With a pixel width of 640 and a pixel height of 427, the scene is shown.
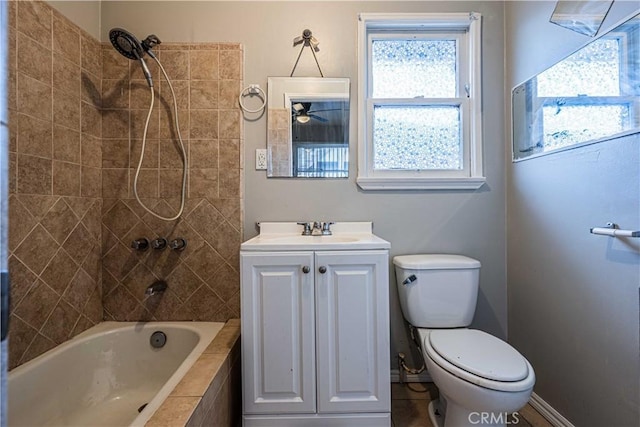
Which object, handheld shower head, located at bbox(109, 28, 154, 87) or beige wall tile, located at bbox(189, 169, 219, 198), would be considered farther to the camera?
beige wall tile, located at bbox(189, 169, 219, 198)

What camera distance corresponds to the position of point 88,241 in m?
1.49

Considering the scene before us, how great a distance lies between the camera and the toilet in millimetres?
964

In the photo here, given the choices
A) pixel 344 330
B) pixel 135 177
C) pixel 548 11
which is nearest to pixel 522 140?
pixel 548 11

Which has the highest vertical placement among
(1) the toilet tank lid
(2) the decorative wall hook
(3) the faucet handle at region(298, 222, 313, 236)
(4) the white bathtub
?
(2) the decorative wall hook

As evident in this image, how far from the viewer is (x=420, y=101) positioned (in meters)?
1.65

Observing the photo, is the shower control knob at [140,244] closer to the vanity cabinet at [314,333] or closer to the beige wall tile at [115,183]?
the beige wall tile at [115,183]

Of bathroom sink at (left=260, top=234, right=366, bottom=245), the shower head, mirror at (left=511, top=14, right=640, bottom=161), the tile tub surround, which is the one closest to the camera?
the tile tub surround

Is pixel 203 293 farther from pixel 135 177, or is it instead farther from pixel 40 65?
pixel 40 65

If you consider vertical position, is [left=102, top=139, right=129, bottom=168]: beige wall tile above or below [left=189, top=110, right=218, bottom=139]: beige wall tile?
below

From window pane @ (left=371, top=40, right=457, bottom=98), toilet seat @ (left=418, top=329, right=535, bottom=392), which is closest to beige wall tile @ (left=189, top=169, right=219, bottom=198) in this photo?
window pane @ (left=371, top=40, right=457, bottom=98)

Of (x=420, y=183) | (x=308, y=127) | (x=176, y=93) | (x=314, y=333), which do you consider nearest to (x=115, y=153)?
(x=176, y=93)

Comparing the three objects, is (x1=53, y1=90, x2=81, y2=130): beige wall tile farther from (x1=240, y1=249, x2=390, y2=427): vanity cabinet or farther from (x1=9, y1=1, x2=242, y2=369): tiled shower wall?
(x1=240, y1=249, x2=390, y2=427): vanity cabinet

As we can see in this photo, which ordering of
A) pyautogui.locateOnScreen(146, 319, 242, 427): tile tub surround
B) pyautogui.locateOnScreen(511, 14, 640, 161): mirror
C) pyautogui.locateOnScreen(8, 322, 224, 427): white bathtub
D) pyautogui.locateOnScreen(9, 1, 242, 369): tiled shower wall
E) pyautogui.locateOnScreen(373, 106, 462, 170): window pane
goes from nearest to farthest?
pyautogui.locateOnScreen(146, 319, 242, 427): tile tub surround, pyautogui.locateOnScreen(511, 14, 640, 161): mirror, pyautogui.locateOnScreen(8, 322, 224, 427): white bathtub, pyautogui.locateOnScreen(9, 1, 242, 369): tiled shower wall, pyautogui.locateOnScreen(373, 106, 462, 170): window pane

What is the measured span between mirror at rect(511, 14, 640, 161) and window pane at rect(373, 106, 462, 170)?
1.10ft
